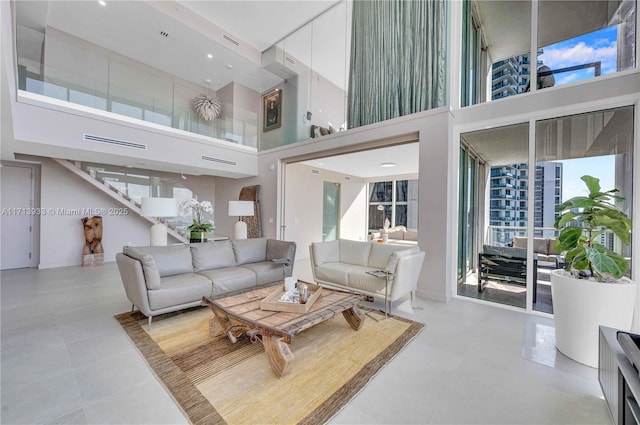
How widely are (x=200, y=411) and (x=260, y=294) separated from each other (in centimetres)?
122

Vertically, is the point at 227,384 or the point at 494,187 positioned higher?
the point at 494,187

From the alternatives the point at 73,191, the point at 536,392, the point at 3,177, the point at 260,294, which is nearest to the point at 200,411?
the point at 260,294

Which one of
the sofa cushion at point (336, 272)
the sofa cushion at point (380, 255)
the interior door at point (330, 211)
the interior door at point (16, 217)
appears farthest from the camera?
the interior door at point (330, 211)

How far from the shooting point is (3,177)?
5754 millimetres

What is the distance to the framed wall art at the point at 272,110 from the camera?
7.33 metres

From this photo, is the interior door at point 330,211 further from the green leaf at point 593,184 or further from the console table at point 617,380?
the console table at point 617,380

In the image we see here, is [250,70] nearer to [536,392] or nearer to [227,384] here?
[227,384]

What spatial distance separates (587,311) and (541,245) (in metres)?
1.39

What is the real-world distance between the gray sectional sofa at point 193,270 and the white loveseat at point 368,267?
59 cm

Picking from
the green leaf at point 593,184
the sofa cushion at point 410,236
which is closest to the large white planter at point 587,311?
the green leaf at point 593,184

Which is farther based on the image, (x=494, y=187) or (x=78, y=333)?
(x=494, y=187)

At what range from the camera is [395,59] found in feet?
15.6

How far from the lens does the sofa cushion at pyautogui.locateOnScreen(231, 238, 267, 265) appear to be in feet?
13.7

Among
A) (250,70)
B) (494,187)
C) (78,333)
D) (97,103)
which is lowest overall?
(78,333)
